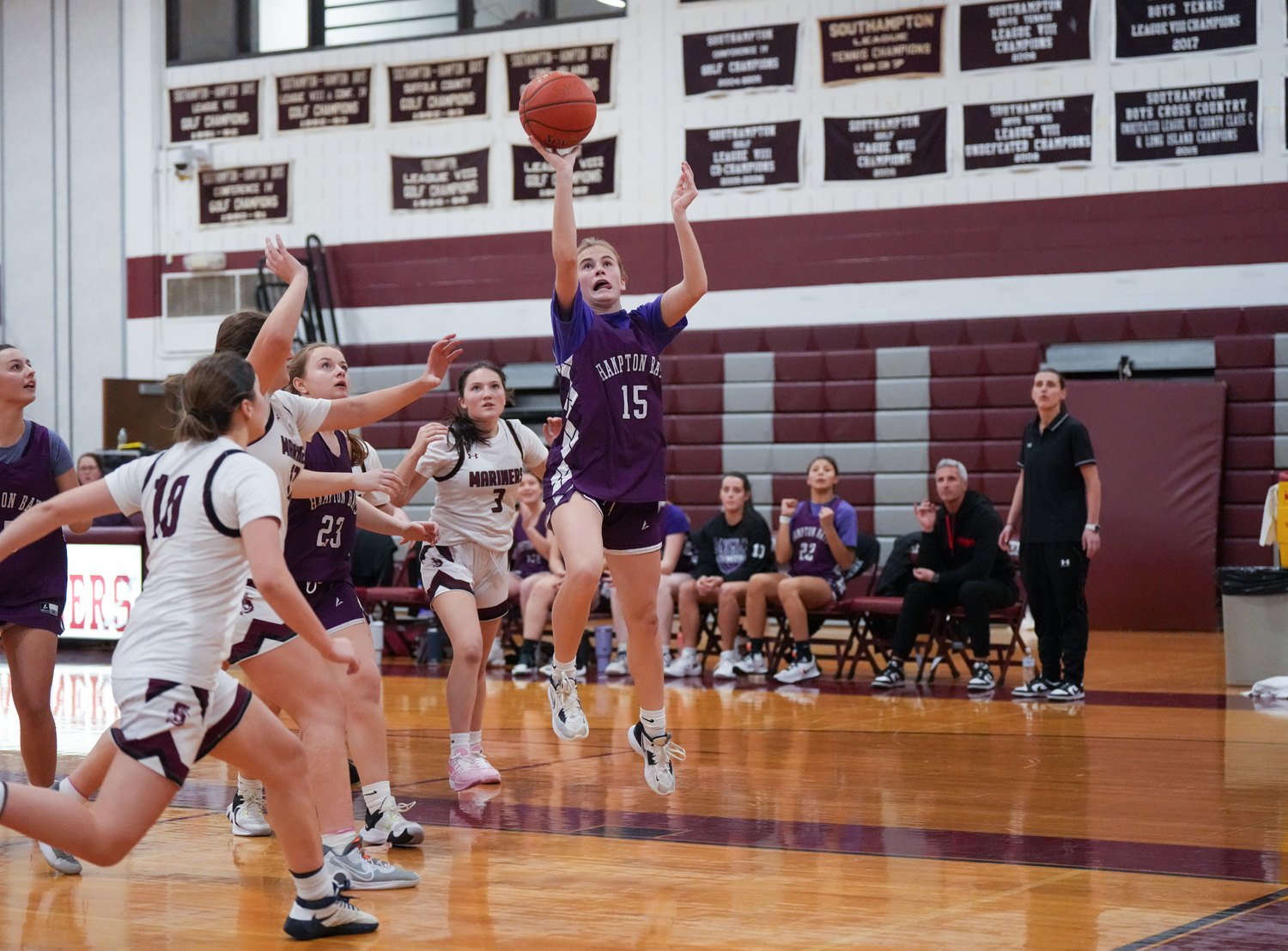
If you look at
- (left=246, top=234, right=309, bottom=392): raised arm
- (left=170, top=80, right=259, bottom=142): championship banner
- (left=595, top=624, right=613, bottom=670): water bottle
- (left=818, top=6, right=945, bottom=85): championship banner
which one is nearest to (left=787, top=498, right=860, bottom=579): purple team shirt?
(left=595, top=624, right=613, bottom=670): water bottle

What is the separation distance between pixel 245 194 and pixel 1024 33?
7.98 meters

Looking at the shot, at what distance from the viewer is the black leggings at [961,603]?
8.54 metres

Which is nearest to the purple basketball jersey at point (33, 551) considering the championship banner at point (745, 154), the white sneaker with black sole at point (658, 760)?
the white sneaker with black sole at point (658, 760)

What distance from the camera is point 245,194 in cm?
1473

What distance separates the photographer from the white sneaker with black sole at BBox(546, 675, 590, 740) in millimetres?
5062

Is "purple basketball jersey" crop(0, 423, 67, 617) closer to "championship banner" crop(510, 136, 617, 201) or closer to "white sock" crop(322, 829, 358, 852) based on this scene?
"white sock" crop(322, 829, 358, 852)

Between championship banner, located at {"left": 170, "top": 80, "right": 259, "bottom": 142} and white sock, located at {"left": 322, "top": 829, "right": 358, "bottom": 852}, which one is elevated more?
championship banner, located at {"left": 170, "top": 80, "right": 259, "bottom": 142}

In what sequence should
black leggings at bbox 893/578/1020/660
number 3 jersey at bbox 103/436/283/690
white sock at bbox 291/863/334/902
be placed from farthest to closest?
black leggings at bbox 893/578/1020/660 < white sock at bbox 291/863/334/902 < number 3 jersey at bbox 103/436/283/690

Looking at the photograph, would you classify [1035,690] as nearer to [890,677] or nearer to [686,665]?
[890,677]

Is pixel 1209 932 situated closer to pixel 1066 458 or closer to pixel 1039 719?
pixel 1039 719

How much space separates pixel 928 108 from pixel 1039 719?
677 centimetres

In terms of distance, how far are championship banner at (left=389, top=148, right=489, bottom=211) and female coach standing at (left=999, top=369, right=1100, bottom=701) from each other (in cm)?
741

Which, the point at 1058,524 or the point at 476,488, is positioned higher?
the point at 476,488

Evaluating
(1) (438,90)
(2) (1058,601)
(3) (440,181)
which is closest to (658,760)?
(2) (1058,601)
